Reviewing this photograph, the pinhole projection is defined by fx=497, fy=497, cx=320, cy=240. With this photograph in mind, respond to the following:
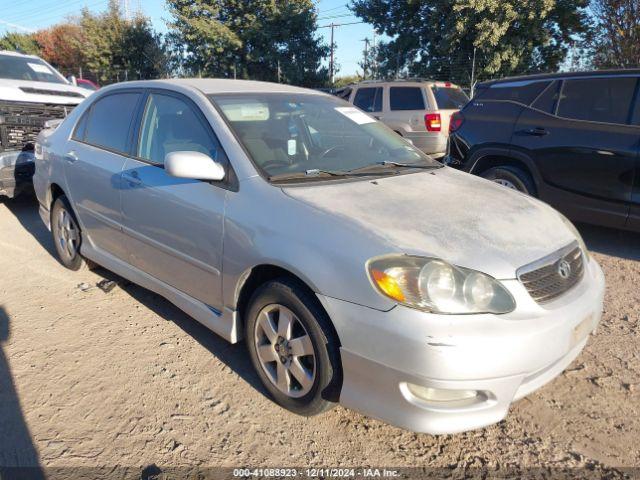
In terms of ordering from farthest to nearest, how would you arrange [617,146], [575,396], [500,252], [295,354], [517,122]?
[517,122] → [617,146] → [575,396] → [295,354] → [500,252]

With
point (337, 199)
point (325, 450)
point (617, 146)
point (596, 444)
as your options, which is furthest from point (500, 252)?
point (617, 146)

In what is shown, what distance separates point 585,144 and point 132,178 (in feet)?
13.6

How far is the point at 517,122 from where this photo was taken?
17.8 feet

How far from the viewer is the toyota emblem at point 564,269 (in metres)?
2.36

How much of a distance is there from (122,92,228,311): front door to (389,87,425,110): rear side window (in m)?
7.30

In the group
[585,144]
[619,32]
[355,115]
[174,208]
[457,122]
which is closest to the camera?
[174,208]

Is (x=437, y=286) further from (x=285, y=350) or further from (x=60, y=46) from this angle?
(x=60, y=46)

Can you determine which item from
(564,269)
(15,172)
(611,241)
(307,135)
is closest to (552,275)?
(564,269)

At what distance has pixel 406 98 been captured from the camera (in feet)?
33.0

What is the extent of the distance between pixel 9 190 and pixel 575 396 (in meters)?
6.30

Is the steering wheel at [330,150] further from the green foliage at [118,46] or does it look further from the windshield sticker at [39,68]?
the green foliage at [118,46]

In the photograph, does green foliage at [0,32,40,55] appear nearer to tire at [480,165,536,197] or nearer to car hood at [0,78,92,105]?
car hood at [0,78,92,105]

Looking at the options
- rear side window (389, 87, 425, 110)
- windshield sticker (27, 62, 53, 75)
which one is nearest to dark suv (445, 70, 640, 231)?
rear side window (389, 87, 425, 110)

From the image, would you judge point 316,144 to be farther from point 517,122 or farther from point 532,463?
point 517,122
